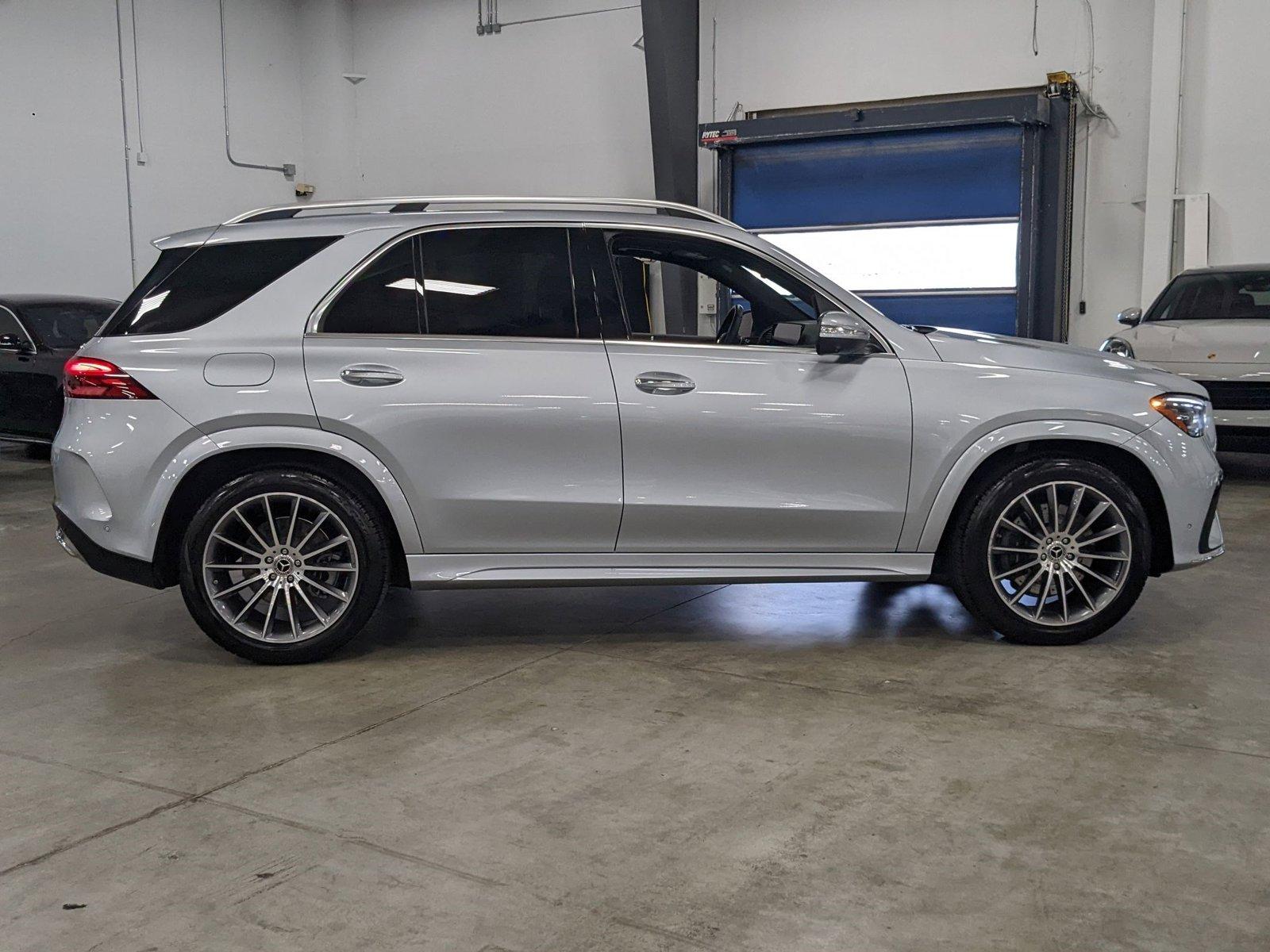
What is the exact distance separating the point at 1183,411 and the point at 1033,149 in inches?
335

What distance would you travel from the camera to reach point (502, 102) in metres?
16.4

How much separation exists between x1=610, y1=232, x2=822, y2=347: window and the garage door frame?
8.22m

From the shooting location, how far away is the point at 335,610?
4.22 m

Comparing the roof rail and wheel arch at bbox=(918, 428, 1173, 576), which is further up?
the roof rail

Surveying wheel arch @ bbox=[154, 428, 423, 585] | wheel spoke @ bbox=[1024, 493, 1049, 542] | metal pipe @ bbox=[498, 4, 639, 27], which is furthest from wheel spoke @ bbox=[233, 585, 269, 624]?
metal pipe @ bbox=[498, 4, 639, 27]

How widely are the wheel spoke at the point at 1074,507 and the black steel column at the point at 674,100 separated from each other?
30.1 ft

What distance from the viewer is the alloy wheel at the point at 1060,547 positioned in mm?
4312

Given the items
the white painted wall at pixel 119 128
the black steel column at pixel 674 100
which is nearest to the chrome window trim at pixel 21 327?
the white painted wall at pixel 119 128

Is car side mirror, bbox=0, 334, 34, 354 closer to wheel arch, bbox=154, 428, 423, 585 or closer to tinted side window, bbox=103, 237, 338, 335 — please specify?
tinted side window, bbox=103, 237, 338, 335

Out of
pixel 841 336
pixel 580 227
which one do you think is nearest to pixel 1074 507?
pixel 841 336

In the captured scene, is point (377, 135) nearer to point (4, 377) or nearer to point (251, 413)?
point (4, 377)

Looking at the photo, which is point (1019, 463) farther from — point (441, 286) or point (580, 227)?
point (441, 286)

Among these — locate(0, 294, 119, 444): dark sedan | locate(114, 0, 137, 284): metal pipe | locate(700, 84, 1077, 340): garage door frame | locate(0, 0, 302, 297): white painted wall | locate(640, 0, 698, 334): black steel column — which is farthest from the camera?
locate(114, 0, 137, 284): metal pipe

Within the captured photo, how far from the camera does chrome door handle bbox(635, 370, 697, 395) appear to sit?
13.7 feet
